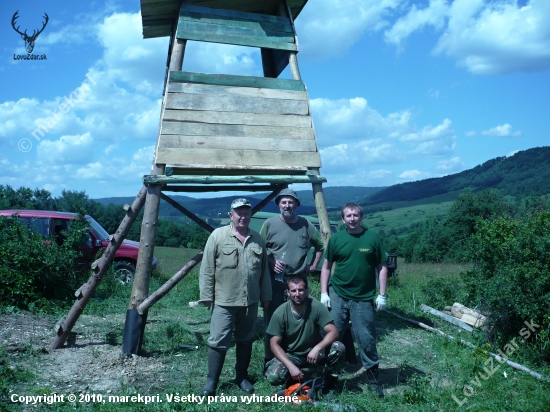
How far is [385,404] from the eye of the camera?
4.80 metres

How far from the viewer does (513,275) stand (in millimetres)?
6480

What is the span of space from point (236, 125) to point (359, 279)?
283 cm

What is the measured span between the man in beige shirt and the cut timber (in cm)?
400

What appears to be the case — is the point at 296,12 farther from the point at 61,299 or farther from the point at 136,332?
the point at 61,299

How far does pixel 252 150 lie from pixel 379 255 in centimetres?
244

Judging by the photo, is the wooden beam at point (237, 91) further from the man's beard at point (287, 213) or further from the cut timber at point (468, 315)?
the cut timber at point (468, 315)

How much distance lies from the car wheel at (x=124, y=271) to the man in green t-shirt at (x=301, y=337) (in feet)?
24.1

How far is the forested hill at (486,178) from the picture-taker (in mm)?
77200

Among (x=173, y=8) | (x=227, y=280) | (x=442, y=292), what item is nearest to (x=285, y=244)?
(x=227, y=280)

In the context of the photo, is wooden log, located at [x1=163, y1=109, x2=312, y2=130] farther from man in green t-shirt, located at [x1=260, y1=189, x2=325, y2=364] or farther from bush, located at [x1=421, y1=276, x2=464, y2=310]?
bush, located at [x1=421, y1=276, x2=464, y2=310]

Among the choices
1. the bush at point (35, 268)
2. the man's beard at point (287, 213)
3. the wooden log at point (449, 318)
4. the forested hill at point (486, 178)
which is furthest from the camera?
the forested hill at point (486, 178)

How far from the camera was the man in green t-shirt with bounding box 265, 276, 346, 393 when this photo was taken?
4910 millimetres

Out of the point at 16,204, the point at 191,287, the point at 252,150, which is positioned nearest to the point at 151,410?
the point at 252,150

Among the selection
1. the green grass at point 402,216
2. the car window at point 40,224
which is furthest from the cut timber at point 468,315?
the green grass at point 402,216
